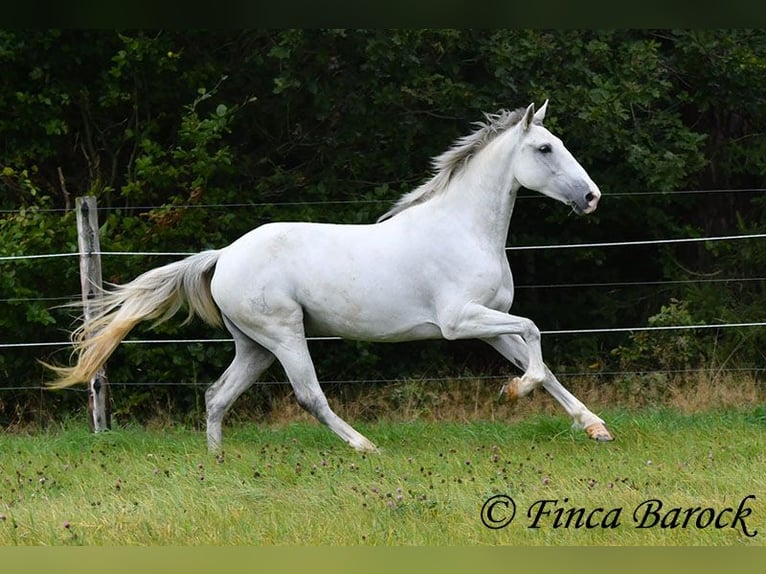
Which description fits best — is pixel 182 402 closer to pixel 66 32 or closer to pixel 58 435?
pixel 58 435

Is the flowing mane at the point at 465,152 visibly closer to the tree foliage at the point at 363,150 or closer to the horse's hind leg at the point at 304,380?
the horse's hind leg at the point at 304,380

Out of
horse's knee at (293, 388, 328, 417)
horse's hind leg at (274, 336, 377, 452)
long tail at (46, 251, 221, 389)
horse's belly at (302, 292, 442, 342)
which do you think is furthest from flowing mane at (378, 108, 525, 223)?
long tail at (46, 251, 221, 389)

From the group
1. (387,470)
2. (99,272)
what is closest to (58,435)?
(99,272)

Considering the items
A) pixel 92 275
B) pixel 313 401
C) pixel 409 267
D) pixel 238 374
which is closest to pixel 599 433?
pixel 409 267

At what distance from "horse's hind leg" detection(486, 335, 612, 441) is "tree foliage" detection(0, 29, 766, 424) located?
11.0 feet

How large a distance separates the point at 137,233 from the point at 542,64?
3.88 m

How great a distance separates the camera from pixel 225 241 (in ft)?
33.4

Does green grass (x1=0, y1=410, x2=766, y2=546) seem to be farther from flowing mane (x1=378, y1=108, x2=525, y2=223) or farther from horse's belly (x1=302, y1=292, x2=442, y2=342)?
flowing mane (x1=378, y1=108, x2=525, y2=223)

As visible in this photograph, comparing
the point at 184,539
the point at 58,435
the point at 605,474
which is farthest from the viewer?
the point at 58,435

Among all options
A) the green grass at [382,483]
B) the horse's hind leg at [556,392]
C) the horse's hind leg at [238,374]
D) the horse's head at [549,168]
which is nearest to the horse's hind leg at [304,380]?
the green grass at [382,483]

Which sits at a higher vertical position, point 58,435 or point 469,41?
point 469,41

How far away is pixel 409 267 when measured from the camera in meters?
6.96

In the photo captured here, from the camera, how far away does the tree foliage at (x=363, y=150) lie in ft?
32.4

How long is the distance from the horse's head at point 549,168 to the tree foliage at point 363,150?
2.98 meters
